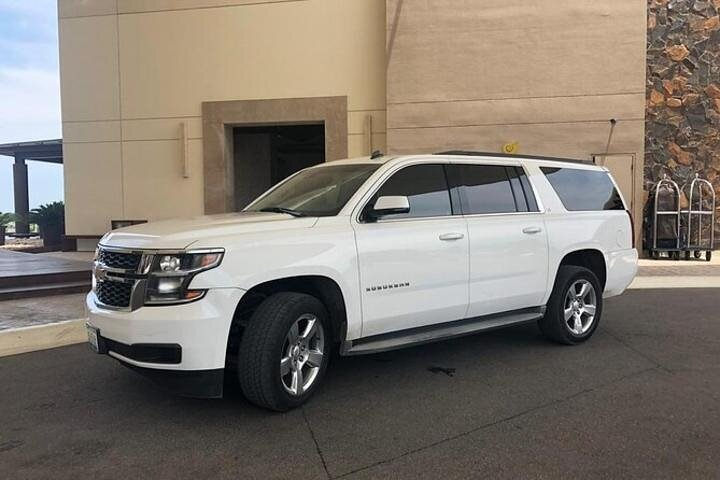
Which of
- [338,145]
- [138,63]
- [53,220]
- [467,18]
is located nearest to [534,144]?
[467,18]

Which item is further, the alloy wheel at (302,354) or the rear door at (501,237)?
the rear door at (501,237)

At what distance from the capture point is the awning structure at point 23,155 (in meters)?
28.9

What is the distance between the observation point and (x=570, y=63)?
1440 centimetres

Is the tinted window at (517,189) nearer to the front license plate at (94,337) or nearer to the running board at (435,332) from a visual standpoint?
the running board at (435,332)

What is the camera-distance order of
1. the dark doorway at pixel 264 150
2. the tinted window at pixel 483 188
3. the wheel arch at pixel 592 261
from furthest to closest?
the dark doorway at pixel 264 150, the wheel arch at pixel 592 261, the tinted window at pixel 483 188

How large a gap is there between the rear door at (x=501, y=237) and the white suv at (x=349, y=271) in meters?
0.02

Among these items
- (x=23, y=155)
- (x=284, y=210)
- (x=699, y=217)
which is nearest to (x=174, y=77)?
(x=284, y=210)

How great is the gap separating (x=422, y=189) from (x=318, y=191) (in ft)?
3.09

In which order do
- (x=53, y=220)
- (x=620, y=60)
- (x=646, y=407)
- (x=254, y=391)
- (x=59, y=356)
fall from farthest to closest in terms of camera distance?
(x=53, y=220)
(x=620, y=60)
(x=59, y=356)
(x=646, y=407)
(x=254, y=391)

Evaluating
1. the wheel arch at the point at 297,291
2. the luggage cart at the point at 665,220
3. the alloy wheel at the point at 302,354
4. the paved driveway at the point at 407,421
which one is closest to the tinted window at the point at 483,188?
the paved driveway at the point at 407,421

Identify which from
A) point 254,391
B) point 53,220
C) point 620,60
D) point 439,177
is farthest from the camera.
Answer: point 53,220

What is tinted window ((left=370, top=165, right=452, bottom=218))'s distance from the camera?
5254 mm

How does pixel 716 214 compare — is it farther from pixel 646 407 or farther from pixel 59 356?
pixel 59 356

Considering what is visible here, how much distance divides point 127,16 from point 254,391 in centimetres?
1460
